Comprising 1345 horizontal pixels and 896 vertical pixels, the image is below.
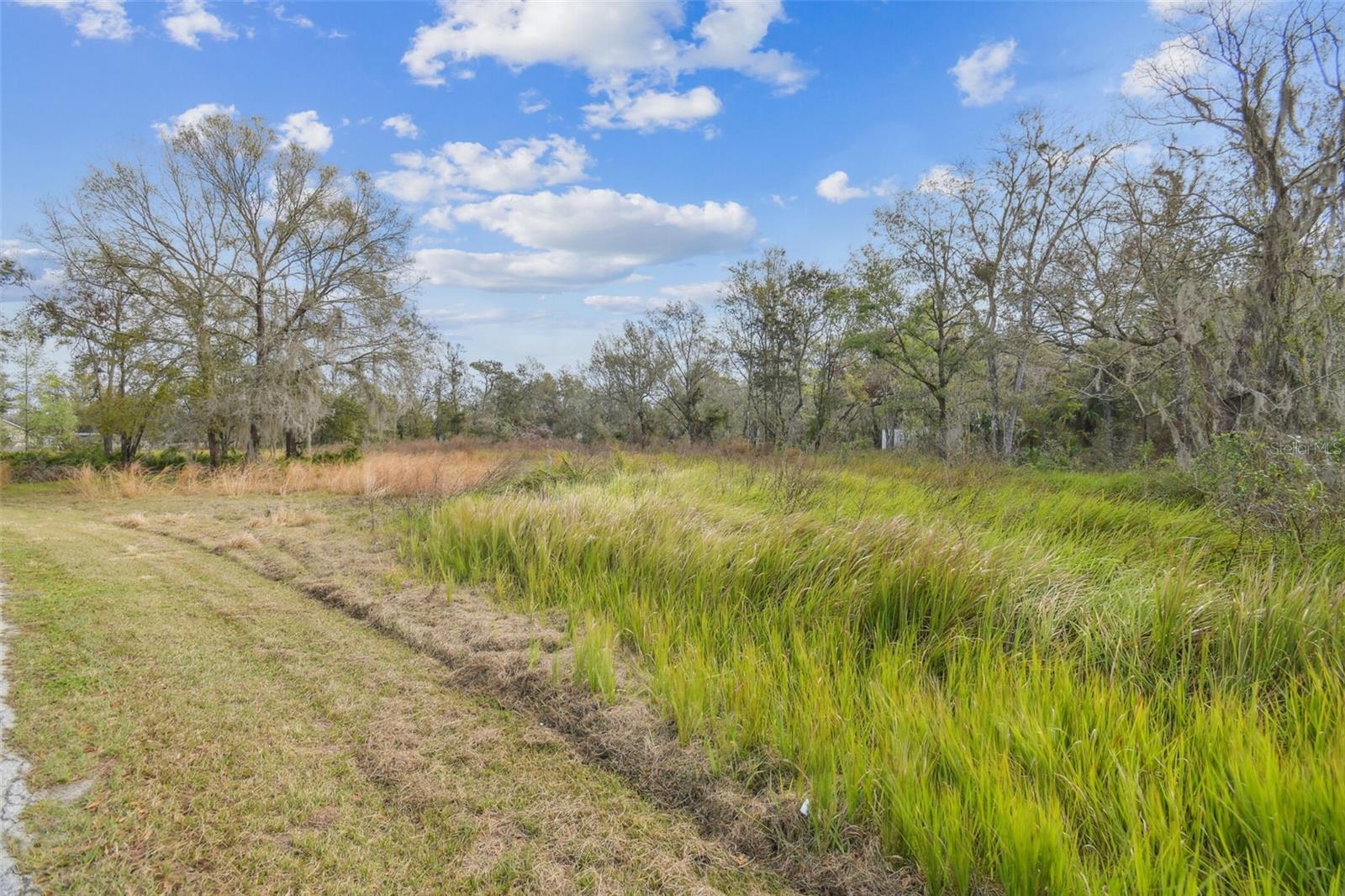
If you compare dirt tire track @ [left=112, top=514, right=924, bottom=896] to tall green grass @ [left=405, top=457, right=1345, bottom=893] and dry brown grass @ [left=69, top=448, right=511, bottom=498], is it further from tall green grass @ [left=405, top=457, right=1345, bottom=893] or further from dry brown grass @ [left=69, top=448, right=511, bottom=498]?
dry brown grass @ [left=69, top=448, right=511, bottom=498]

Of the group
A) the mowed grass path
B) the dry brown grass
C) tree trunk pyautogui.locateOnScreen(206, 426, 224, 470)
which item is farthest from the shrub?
tree trunk pyautogui.locateOnScreen(206, 426, 224, 470)

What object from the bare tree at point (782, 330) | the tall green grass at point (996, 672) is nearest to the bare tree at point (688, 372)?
the bare tree at point (782, 330)

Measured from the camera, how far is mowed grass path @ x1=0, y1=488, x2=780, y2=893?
1.96 m

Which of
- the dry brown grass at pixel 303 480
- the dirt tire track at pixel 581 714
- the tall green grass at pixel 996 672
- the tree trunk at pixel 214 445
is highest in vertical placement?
the tree trunk at pixel 214 445

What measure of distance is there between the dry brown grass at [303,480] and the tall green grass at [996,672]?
4616 mm

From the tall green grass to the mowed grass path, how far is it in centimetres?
66

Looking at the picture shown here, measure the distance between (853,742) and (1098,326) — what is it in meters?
11.4

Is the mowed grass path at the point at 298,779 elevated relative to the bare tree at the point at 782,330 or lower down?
lower down

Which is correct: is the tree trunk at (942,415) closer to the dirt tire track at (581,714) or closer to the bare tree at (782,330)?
the bare tree at (782,330)

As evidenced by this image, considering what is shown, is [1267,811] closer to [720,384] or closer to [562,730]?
[562,730]

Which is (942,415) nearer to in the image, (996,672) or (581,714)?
(996,672)

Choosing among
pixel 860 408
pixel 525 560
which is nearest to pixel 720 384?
pixel 860 408

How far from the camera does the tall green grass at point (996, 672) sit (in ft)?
5.96

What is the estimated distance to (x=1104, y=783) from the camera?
6.79 ft
